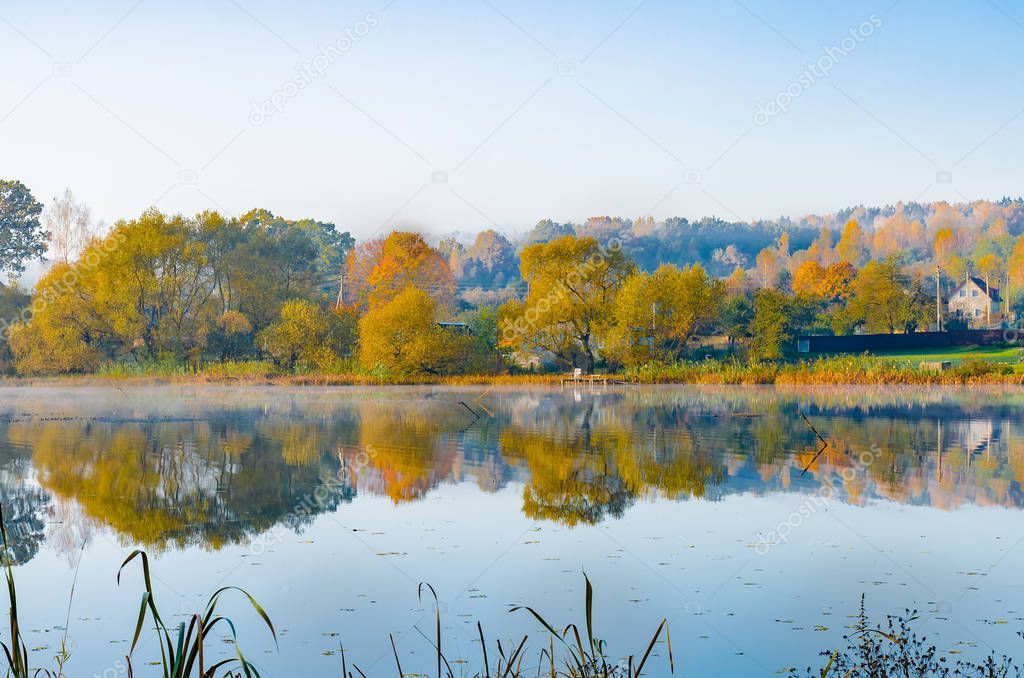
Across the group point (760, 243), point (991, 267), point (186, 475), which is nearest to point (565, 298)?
point (186, 475)

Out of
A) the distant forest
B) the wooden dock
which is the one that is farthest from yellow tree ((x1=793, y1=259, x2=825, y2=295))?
the wooden dock

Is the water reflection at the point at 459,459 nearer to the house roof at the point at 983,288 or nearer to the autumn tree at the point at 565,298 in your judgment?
the autumn tree at the point at 565,298

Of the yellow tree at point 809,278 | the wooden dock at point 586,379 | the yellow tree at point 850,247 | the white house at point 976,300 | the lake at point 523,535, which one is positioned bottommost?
the lake at point 523,535

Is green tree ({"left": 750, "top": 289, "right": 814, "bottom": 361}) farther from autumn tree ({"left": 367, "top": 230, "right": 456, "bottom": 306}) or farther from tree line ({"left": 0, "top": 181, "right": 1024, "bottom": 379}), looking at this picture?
autumn tree ({"left": 367, "top": 230, "right": 456, "bottom": 306})

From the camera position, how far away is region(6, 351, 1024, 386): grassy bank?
38562mm

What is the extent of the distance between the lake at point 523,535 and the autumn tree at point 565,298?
2386 centimetres

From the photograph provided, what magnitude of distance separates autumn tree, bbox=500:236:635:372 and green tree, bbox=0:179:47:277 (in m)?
31.3

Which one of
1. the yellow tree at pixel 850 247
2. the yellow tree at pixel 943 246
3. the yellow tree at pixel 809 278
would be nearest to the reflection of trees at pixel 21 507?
the yellow tree at pixel 809 278

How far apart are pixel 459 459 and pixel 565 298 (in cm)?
2888

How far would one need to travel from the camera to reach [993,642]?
5.67m

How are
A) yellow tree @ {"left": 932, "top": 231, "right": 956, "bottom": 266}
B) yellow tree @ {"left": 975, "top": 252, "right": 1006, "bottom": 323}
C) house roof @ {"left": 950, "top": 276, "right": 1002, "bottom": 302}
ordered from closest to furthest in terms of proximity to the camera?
house roof @ {"left": 950, "top": 276, "right": 1002, "bottom": 302} < yellow tree @ {"left": 975, "top": 252, "right": 1006, "bottom": 323} < yellow tree @ {"left": 932, "top": 231, "right": 956, "bottom": 266}

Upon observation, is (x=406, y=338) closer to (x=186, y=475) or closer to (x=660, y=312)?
(x=660, y=312)

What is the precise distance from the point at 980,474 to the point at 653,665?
29.2 feet

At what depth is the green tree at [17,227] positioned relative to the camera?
186 feet
